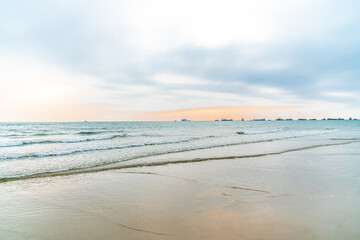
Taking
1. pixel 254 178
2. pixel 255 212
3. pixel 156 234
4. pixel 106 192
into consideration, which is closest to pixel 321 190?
pixel 254 178

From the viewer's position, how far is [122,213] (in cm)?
507

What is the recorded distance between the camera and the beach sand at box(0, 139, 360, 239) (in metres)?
4.17

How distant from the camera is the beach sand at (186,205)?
417 cm

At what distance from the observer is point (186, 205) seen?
5465 mm

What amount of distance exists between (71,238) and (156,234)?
1668mm

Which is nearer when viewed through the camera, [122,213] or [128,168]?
[122,213]

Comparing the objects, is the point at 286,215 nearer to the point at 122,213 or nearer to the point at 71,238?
the point at 122,213

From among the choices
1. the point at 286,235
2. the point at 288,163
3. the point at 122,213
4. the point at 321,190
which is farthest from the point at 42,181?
the point at 288,163

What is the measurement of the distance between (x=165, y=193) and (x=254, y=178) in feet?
12.1

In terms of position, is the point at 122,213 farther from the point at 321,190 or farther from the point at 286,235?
the point at 321,190

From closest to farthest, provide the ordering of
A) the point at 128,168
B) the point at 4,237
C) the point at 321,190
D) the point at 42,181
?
the point at 4,237 < the point at 321,190 < the point at 42,181 < the point at 128,168

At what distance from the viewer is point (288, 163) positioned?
10.9m

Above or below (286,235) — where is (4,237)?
below

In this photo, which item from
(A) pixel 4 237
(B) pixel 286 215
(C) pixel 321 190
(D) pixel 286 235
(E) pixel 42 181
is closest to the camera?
(D) pixel 286 235
